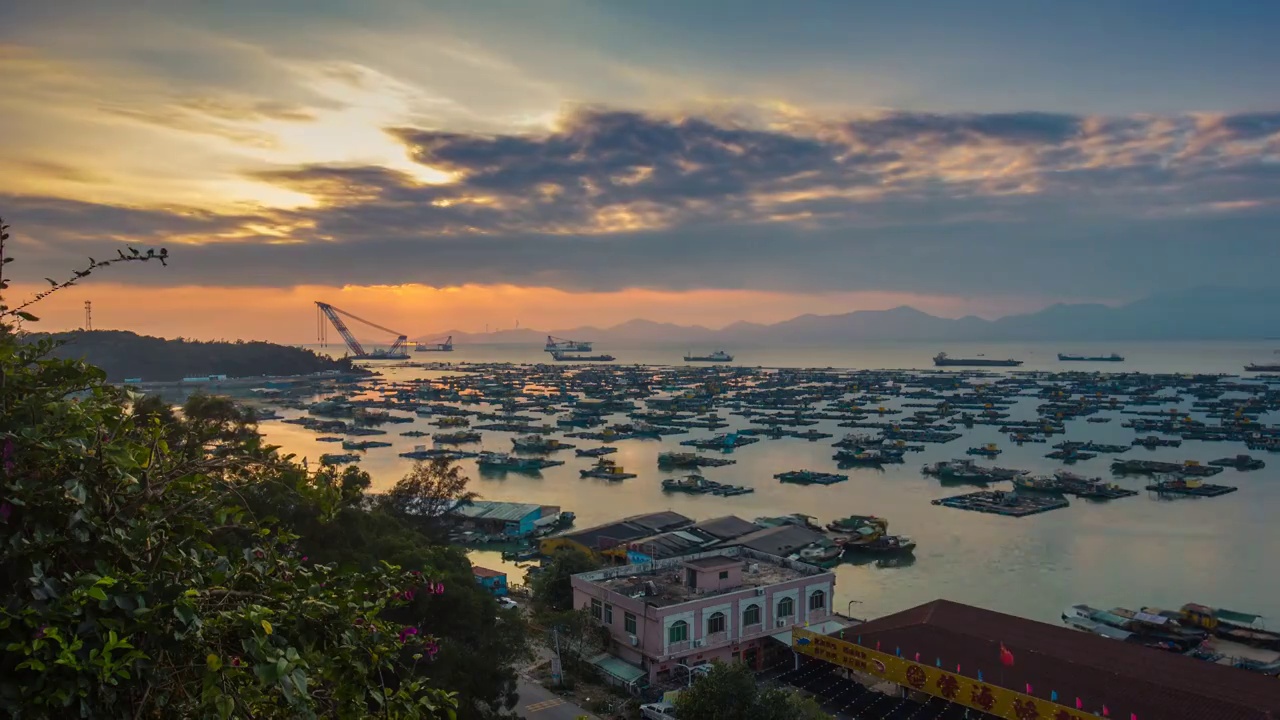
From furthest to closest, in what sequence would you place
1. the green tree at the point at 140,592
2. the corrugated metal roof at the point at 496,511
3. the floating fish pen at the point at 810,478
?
1. the floating fish pen at the point at 810,478
2. the corrugated metal roof at the point at 496,511
3. the green tree at the point at 140,592

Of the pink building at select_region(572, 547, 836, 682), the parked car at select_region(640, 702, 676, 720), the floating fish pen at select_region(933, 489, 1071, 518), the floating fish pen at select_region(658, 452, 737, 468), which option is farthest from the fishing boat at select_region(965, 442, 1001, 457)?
the parked car at select_region(640, 702, 676, 720)

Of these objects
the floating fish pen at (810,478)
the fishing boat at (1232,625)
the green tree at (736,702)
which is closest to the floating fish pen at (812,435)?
the floating fish pen at (810,478)

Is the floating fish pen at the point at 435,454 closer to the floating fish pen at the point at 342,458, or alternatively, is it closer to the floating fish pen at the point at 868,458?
the floating fish pen at the point at 342,458

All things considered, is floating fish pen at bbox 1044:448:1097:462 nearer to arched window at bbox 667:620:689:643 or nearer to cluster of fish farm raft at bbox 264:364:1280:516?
cluster of fish farm raft at bbox 264:364:1280:516

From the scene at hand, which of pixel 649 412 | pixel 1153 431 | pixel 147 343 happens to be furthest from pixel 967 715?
pixel 147 343

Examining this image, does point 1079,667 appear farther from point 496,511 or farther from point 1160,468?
point 1160,468

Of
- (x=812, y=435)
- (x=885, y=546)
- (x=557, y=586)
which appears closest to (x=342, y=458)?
(x=557, y=586)

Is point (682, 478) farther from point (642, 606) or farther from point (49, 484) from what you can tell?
point (49, 484)
